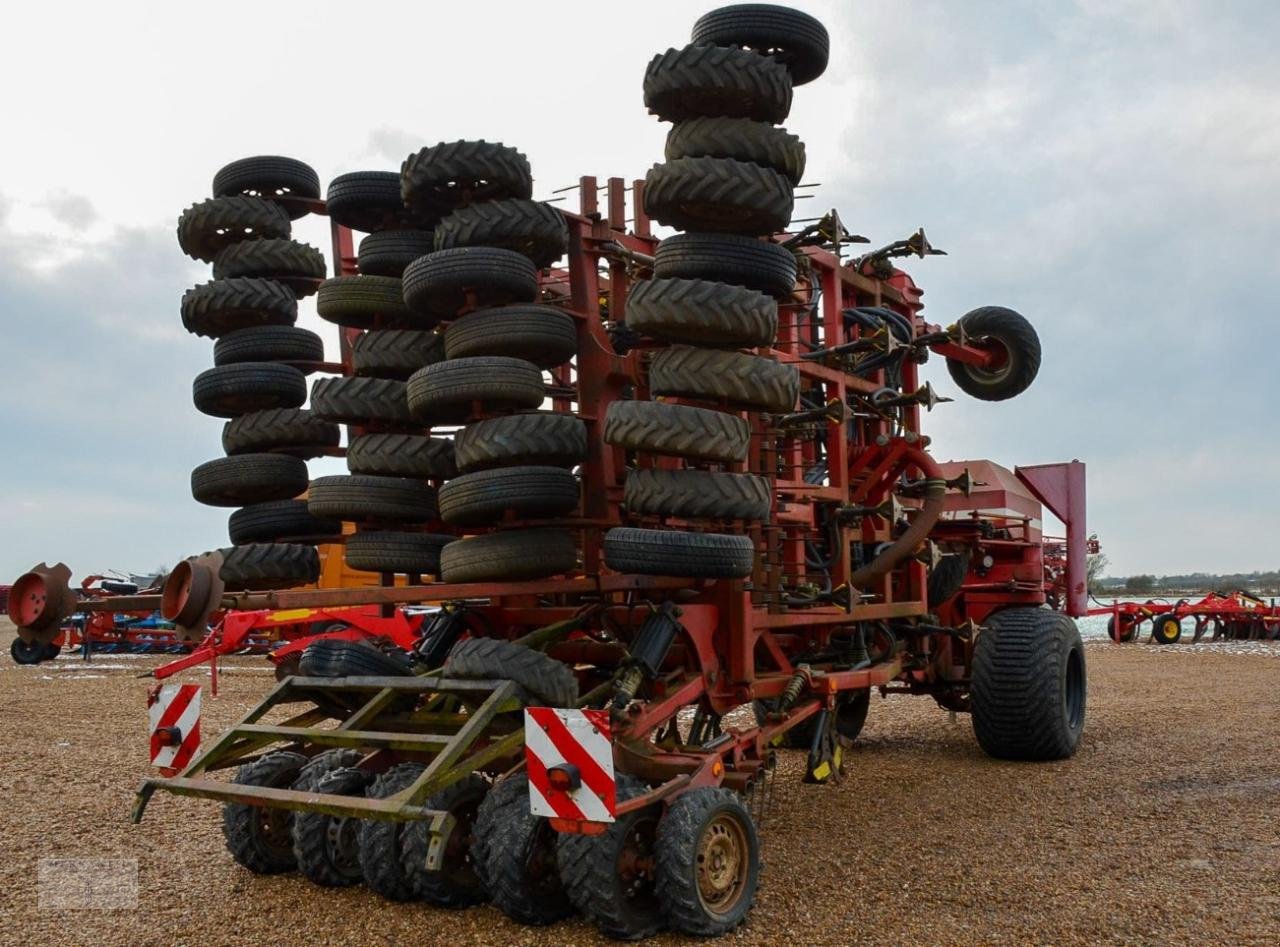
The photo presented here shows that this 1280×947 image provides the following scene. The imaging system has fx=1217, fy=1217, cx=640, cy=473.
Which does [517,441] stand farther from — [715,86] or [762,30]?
[762,30]

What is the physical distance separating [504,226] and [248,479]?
1879 mm

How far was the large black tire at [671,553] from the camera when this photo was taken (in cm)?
529

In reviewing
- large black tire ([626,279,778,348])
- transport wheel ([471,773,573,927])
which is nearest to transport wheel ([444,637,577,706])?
transport wheel ([471,773,573,927])

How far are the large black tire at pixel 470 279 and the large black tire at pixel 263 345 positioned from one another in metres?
0.97

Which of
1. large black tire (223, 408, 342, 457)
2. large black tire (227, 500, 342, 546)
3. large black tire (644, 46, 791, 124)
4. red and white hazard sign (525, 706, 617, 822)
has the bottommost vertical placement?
red and white hazard sign (525, 706, 617, 822)

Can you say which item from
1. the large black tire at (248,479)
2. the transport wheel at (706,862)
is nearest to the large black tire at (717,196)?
the large black tire at (248,479)

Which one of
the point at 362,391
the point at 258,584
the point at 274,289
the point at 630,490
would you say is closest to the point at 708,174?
the point at 630,490

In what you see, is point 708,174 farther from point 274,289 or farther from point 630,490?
point 274,289

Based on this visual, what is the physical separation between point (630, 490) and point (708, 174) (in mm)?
1511

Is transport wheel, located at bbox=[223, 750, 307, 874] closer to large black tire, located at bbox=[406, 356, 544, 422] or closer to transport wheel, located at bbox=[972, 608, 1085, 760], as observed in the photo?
large black tire, located at bbox=[406, 356, 544, 422]

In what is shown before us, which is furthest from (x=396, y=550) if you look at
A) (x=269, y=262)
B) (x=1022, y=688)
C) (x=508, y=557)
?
(x=1022, y=688)

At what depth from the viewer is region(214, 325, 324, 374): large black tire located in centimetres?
653

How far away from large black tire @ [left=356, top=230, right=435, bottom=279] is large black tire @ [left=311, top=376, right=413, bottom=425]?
66 centimetres

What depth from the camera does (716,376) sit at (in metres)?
5.48
